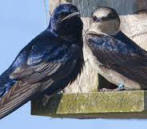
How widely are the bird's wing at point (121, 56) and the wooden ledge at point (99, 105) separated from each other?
37cm

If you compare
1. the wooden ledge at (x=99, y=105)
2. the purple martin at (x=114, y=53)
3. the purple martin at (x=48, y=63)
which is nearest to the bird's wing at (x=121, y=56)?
the purple martin at (x=114, y=53)

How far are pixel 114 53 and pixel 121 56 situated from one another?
63 millimetres

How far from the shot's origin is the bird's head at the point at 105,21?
18.6ft

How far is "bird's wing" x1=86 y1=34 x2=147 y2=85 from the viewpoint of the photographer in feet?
17.8

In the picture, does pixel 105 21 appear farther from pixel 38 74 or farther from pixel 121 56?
pixel 38 74

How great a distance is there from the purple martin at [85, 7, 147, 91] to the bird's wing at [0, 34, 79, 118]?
8.0 inches

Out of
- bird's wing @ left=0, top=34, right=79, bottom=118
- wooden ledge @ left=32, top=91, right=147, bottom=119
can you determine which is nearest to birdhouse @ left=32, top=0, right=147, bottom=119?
wooden ledge @ left=32, top=91, right=147, bottom=119

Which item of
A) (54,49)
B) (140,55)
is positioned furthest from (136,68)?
(54,49)

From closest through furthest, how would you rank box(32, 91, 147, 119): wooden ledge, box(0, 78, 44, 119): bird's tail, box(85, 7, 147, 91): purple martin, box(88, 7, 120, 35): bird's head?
box(32, 91, 147, 119): wooden ledge, box(0, 78, 44, 119): bird's tail, box(85, 7, 147, 91): purple martin, box(88, 7, 120, 35): bird's head

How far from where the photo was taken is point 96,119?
5.68 metres

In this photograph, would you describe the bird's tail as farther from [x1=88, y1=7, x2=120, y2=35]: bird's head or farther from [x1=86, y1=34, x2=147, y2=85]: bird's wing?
[x1=88, y1=7, x2=120, y2=35]: bird's head

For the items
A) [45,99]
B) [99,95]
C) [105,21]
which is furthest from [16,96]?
[105,21]

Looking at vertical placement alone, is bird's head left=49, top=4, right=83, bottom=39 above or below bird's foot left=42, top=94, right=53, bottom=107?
above

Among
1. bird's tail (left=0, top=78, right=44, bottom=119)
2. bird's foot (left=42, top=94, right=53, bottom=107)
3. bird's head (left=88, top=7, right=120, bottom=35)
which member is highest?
bird's head (left=88, top=7, right=120, bottom=35)
